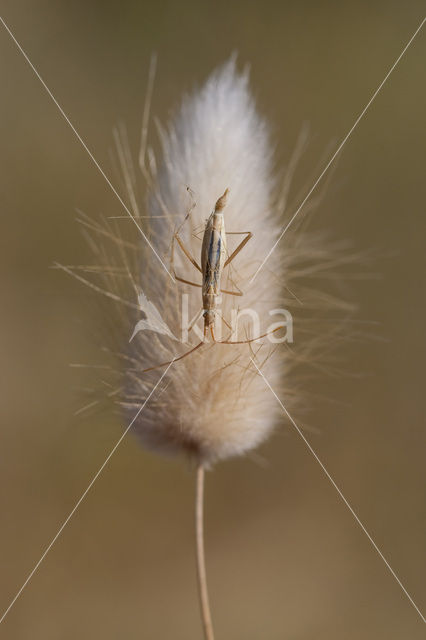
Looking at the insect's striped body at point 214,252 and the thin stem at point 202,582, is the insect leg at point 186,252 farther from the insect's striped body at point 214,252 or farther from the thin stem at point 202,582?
the thin stem at point 202,582

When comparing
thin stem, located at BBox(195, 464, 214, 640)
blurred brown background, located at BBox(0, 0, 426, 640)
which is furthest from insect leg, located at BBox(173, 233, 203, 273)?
blurred brown background, located at BBox(0, 0, 426, 640)

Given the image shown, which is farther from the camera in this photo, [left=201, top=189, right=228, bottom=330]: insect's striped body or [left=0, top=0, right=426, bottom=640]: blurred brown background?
[left=0, top=0, right=426, bottom=640]: blurred brown background

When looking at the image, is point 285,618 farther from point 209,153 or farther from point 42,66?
point 42,66

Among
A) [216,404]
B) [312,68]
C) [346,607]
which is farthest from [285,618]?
[312,68]

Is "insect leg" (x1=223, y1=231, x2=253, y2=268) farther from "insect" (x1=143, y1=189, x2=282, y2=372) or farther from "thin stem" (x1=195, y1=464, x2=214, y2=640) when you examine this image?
"thin stem" (x1=195, y1=464, x2=214, y2=640)

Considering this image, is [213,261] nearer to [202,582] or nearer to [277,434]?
[202,582]

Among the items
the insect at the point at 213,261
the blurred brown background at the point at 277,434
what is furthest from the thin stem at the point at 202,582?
the blurred brown background at the point at 277,434
